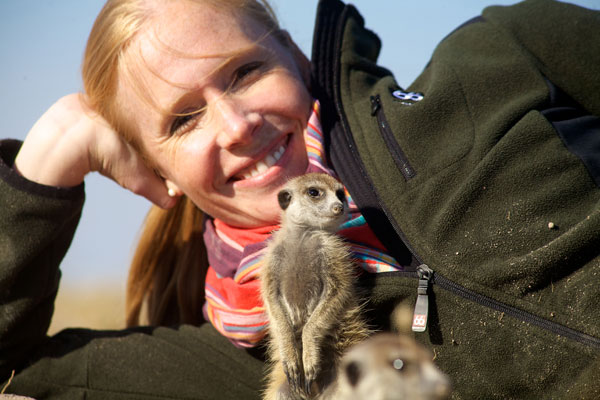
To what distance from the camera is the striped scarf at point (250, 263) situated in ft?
6.38

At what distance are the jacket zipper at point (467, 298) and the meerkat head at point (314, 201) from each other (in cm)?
36

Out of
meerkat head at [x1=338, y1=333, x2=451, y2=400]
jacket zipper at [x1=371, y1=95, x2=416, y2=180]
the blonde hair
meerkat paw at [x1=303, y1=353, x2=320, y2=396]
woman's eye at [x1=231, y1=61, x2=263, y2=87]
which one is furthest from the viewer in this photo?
the blonde hair

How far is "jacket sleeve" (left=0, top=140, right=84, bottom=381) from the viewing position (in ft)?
7.23

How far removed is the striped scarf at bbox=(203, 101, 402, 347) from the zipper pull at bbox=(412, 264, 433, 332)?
0.13 meters

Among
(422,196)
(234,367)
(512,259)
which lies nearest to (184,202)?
(234,367)

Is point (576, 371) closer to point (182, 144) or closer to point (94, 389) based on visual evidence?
point (182, 144)

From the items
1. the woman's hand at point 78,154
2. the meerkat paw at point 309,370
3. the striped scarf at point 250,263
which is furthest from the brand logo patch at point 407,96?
the woman's hand at point 78,154

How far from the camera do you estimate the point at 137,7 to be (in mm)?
2086

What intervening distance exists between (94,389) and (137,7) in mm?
1744

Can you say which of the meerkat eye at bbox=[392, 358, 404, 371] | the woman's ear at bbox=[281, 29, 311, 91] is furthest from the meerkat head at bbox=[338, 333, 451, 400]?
the woman's ear at bbox=[281, 29, 311, 91]

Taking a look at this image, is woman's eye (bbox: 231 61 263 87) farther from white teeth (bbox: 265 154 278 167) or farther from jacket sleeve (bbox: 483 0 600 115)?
jacket sleeve (bbox: 483 0 600 115)

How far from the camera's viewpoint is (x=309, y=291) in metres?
1.75

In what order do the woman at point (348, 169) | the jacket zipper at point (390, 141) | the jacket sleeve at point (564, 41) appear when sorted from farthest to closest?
1. the jacket sleeve at point (564, 41)
2. the jacket zipper at point (390, 141)
3. the woman at point (348, 169)

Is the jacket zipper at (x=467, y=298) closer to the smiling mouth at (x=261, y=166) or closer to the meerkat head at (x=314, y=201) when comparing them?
the meerkat head at (x=314, y=201)
